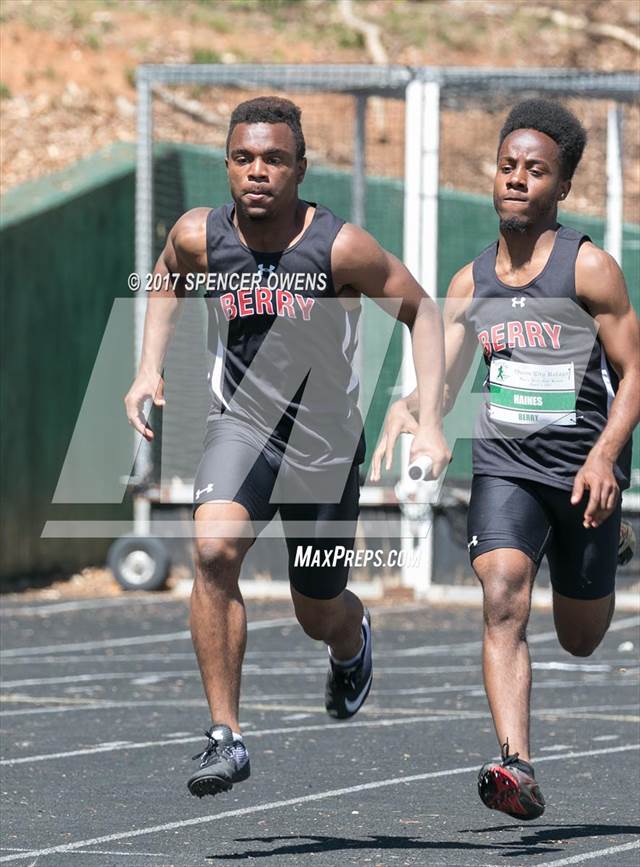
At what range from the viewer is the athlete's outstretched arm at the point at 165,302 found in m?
7.33

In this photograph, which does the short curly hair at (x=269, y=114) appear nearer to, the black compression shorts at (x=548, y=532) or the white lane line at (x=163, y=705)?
the black compression shorts at (x=548, y=532)

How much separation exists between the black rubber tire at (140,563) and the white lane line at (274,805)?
8.29 meters

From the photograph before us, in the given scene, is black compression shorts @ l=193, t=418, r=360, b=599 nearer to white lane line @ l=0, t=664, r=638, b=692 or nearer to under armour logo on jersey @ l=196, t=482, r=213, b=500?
under armour logo on jersey @ l=196, t=482, r=213, b=500

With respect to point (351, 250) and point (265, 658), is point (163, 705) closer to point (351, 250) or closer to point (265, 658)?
point (265, 658)

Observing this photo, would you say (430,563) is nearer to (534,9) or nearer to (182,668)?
(182,668)

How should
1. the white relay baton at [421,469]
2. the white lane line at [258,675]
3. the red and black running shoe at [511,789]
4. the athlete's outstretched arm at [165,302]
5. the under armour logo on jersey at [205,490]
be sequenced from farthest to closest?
the white lane line at [258,675] < the athlete's outstretched arm at [165,302] < the under armour logo on jersey at [205,490] < the white relay baton at [421,469] < the red and black running shoe at [511,789]

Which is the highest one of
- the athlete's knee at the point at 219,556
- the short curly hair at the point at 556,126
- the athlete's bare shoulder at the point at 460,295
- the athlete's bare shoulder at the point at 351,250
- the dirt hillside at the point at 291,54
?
the dirt hillside at the point at 291,54

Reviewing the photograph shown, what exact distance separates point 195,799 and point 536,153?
304 cm

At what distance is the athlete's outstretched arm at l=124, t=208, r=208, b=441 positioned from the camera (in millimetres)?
7328

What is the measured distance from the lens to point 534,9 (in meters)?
28.2

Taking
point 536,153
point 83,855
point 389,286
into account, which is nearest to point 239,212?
point 389,286

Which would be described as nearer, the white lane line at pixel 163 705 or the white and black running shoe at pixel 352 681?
the white and black running shoe at pixel 352 681

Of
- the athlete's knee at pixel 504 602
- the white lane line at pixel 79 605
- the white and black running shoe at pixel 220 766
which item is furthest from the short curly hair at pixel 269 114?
the white lane line at pixel 79 605

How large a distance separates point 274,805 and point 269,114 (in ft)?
9.07
